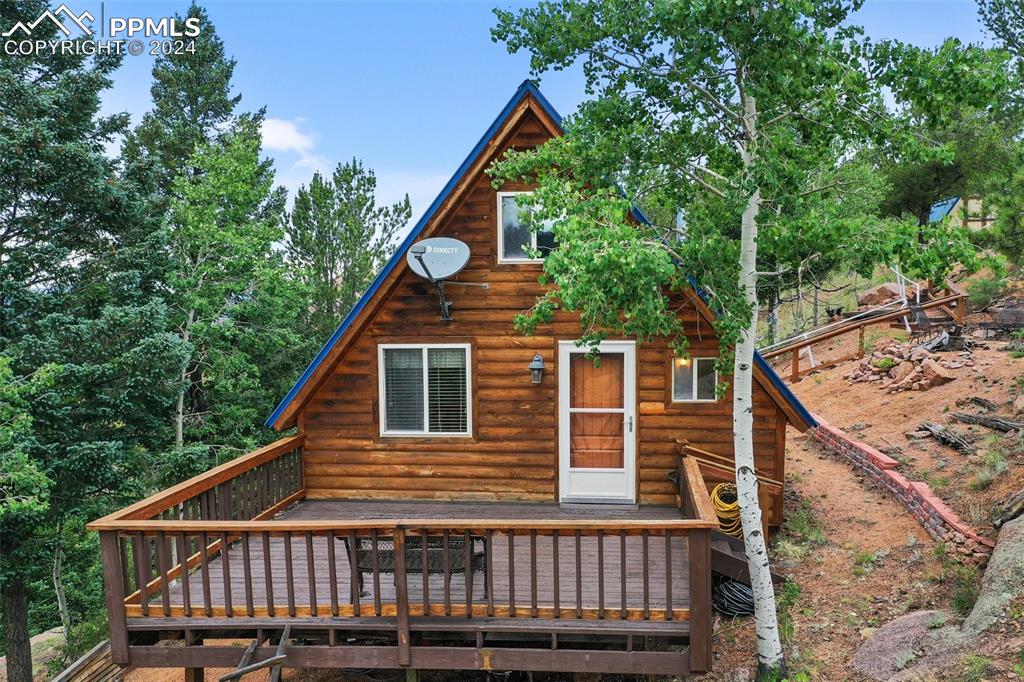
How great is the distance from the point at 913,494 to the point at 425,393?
655cm

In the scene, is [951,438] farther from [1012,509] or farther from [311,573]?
[311,573]

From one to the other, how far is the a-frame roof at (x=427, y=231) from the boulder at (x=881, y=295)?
1770 centimetres

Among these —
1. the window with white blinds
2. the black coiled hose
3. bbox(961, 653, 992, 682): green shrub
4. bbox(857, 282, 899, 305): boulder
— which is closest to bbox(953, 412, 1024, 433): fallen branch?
the black coiled hose

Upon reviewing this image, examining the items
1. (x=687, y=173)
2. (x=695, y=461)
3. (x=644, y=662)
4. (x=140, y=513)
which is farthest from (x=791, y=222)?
(x=140, y=513)

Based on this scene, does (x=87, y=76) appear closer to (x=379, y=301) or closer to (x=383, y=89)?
(x=379, y=301)

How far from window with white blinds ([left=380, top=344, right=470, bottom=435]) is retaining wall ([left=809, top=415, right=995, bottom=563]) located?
18.6 ft

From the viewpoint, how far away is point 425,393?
789cm

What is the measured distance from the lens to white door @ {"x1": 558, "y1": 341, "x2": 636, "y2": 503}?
7574 mm

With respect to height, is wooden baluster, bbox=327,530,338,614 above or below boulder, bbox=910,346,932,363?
below

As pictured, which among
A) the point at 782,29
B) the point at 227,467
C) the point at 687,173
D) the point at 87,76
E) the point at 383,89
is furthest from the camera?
Result: the point at 383,89

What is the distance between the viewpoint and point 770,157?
4781 mm

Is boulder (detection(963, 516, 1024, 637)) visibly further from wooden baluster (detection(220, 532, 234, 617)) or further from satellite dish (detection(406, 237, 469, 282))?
wooden baluster (detection(220, 532, 234, 617))

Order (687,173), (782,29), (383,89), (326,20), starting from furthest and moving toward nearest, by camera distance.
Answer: (383,89)
(326,20)
(687,173)
(782,29)

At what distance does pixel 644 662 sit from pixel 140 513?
4.56m
